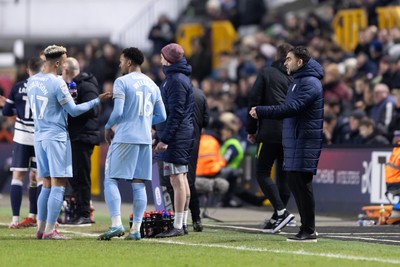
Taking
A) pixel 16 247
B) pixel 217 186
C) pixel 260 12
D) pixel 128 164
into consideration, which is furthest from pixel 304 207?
pixel 260 12

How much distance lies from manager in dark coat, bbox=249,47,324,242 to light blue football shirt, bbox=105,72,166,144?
1188 millimetres

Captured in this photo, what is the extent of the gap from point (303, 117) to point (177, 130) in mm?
1585

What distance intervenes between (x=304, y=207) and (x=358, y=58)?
35.8ft

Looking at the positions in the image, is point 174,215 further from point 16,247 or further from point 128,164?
point 16,247

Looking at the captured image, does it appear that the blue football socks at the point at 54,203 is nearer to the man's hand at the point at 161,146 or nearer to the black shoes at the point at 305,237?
the man's hand at the point at 161,146

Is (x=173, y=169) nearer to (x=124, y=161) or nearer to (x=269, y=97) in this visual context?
(x=124, y=161)

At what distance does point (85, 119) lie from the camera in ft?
57.4

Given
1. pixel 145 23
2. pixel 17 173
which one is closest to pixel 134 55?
pixel 17 173

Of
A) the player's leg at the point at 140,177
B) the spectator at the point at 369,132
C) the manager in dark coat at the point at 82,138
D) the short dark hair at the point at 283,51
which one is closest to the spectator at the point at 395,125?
the spectator at the point at 369,132

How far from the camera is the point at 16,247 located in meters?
14.0

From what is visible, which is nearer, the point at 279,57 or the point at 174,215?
the point at 174,215

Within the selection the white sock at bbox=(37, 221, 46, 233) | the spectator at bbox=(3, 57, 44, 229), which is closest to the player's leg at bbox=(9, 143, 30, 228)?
the spectator at bbox=(3, 57, 44, 229)

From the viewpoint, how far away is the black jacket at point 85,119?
686 inches

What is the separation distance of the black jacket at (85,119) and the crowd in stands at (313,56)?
17.1ft
